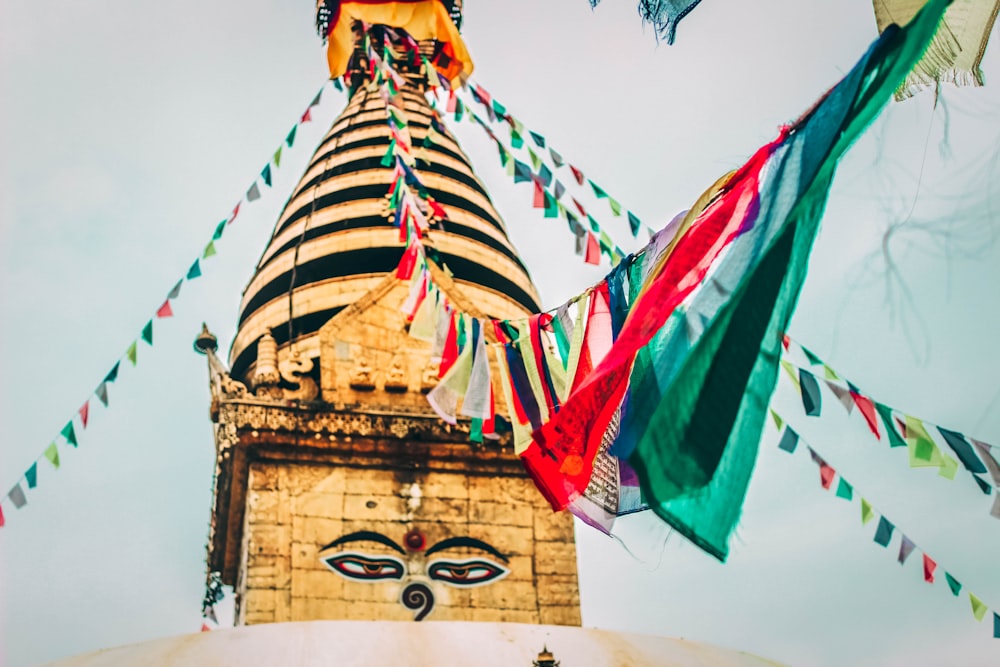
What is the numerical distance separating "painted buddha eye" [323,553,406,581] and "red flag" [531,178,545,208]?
407 centimetres

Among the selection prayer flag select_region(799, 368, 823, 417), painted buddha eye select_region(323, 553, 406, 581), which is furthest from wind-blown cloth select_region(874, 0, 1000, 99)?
painted buddha eye select_region(323, 553, 406, 581)

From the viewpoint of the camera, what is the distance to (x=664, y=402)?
4492 mm

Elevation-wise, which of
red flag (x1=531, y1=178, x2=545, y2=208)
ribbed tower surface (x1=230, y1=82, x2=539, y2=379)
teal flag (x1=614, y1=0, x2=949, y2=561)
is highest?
ribbed tower surface (x1=230, y1=82, x2=539, y2=379)

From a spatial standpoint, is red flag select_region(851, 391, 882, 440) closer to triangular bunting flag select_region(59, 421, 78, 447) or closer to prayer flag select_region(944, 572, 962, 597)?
prayer flag select_region(944, 572, 962, 597)

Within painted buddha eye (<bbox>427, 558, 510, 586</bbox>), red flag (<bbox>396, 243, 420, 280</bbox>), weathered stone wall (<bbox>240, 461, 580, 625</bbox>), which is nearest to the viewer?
weathered stone wall (<bbox>240, 461, 580, 625</bbox>)

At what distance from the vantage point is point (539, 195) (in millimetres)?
11930

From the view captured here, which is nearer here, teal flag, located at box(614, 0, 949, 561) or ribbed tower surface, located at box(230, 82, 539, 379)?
teal flag, located at box(614, 0, 949, 561)

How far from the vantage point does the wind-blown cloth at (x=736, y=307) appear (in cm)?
422

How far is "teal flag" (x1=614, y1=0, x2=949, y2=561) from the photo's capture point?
13.8 ft

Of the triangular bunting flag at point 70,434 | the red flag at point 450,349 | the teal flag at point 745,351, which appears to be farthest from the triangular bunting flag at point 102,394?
the teal flag at point 745,351

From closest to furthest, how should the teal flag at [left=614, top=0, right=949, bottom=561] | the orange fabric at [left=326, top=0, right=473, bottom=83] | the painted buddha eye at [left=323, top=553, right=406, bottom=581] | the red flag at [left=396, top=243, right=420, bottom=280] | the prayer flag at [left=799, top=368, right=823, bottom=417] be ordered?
the teal flag at [left=614, top=0, right=949, bottom=561] → the prayer flag at [left=799, top=368, right=823, bottom=417] → the painted buddha eye at [left=323, top=553, right=406, bottom=581] → the red flag at [left=396, top=243, right=420, bottom=280] → the orange fabric at [left=326, top=0, right=473, bottom=83]

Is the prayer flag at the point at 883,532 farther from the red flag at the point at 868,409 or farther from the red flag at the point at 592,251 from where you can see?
the red flag at the point at 592,251

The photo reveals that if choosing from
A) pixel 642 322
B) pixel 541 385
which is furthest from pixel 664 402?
pixel 541 385

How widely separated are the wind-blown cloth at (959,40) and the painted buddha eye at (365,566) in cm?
835
